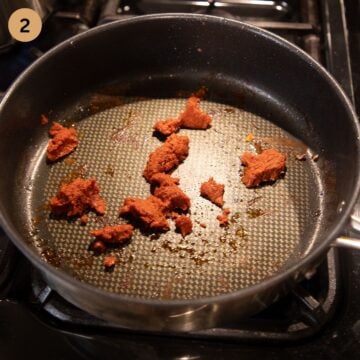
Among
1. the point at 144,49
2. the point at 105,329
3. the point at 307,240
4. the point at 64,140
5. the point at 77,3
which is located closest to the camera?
the point at 105,329

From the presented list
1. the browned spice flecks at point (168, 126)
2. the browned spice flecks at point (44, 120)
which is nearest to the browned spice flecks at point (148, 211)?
the browned spice flecks at point (168, 126)

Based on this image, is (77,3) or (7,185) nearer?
(7,185)

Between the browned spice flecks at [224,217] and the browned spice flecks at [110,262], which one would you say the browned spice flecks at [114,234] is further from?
the browned spice flecks at [224,217]

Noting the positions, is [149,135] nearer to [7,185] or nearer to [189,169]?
[189,169]

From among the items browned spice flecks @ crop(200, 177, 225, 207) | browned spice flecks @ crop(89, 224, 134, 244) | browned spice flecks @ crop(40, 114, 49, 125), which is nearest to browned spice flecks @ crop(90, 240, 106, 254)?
browned spice flecks @ crop(89, 224, 134, 244)

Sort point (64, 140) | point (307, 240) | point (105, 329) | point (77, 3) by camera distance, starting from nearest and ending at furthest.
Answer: point (105, 329)
point (307, 240)
point (64, 140)
point (77, 3)

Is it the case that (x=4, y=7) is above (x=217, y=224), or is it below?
above

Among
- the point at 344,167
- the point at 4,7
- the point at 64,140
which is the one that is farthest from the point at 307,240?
the point at 4,7

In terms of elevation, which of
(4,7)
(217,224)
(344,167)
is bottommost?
(217,224)

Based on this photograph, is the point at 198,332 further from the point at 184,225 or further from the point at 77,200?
the point at 77,200
